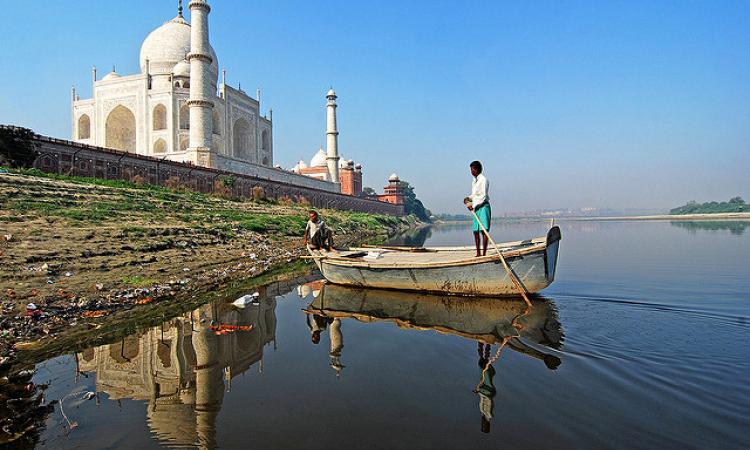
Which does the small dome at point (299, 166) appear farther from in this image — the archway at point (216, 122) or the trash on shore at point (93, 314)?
the trash on shore at point (93, 314)

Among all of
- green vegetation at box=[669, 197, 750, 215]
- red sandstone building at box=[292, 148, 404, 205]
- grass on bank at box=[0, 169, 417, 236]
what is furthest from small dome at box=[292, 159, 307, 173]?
green vegetation at box=[669, 197, 750, 215]

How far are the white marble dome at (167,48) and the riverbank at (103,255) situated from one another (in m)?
28.1

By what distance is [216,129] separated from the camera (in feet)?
133

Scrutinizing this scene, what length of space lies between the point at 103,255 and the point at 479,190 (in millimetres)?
7763

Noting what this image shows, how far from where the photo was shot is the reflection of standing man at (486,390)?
3.23 m

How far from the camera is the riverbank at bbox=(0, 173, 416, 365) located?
5848mm

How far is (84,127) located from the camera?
1618 inches

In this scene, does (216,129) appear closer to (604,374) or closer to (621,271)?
(621,271)

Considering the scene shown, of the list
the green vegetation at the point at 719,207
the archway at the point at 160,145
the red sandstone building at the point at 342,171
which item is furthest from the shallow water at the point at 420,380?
the green vegetation at the point at 719,207

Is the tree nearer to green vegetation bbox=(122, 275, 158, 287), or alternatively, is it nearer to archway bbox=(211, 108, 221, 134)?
green vegetation bbox=(122, 275, 158, 287)

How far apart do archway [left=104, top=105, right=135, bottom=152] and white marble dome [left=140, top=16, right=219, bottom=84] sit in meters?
4.83

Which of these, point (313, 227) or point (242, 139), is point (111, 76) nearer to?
point (242, 139)

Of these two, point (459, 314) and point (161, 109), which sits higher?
point (161, 109)

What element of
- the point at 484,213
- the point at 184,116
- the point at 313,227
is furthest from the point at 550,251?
the point at 184,116
